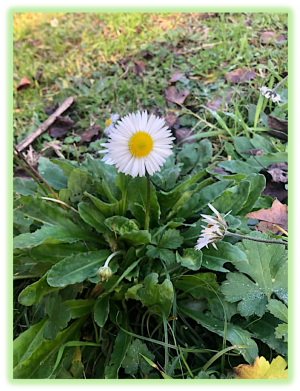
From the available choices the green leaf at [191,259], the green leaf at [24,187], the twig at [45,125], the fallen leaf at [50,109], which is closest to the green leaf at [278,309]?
the green leaf at [191,259]

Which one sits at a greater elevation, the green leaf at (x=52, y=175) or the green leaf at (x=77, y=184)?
the green leaf at (x=52, y=175)

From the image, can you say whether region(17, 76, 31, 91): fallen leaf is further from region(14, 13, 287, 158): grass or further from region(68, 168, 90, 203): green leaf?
region(68, 168, 90, 203): green leaf

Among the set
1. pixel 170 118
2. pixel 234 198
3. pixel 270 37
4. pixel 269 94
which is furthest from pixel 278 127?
pixel 270 37

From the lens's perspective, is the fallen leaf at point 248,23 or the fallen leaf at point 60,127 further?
the fallen leaf at point 248,23

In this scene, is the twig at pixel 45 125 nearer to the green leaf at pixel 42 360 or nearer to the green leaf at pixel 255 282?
the green leaf at pixel 42 360

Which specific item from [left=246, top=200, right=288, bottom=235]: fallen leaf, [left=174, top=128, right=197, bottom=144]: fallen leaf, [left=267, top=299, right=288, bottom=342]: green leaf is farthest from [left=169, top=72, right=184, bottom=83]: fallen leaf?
[left=267, top=299, right=288, bottom=342]: green leaf

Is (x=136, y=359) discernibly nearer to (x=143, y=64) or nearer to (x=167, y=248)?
(x=167, y=248)
